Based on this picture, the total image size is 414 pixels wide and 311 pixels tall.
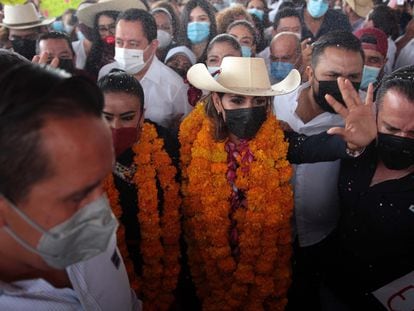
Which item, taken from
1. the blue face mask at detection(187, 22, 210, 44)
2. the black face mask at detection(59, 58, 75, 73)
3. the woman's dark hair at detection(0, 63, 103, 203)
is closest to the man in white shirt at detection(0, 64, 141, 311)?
the woman's dark hair at detection(0, 63, 103, 203)

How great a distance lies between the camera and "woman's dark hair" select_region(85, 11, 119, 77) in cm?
453

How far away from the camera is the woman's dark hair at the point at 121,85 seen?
2.45m

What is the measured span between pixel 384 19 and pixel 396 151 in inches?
147

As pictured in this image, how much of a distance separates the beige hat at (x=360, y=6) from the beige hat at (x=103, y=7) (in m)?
3.29

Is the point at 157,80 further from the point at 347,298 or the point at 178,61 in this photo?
the point at 347,298

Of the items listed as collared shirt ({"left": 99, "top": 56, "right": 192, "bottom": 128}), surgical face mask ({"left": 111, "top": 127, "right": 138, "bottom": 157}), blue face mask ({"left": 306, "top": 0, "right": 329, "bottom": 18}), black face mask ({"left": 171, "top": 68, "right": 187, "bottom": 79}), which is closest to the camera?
surgical face mask ({"left": 111, "top": 127, "right": 138, "bottom": 157})

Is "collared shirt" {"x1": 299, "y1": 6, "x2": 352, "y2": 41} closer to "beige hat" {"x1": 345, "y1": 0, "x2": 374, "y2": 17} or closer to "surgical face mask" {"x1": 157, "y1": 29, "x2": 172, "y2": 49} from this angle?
"beige hat" {"x1": 345, "y1": 0, "x2": 374, "y2": 17}

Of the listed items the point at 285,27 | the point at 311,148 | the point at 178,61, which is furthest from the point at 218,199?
the point at 285,27

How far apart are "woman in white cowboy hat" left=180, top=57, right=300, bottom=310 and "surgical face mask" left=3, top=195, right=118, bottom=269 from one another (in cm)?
121

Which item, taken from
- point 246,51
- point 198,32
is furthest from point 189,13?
point 246,51

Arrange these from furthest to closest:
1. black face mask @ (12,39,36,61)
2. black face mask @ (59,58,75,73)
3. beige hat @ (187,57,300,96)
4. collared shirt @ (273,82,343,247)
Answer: black face mask @ (12,39,36,61) < black face mask @ (59,58,75,73) < collared shirt @ (273,82,343,247) < beige hat @ (187,57,300,96)

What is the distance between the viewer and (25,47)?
4.52 m

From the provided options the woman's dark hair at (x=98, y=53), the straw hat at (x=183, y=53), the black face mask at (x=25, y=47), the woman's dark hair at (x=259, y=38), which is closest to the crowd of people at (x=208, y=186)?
the straw hat at (x=183, y=53)

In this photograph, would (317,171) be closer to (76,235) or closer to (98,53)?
(76,235)
